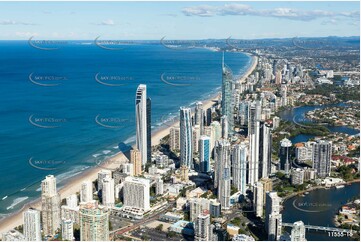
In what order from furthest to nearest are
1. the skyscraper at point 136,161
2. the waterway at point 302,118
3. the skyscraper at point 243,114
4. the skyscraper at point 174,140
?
1. the skyscraper at point 243,114
2. the waterway at point 302,118
3. the skyscraper at point 174,140
4. the skyscraper at point 136,161

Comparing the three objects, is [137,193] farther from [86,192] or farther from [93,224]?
[93,224]

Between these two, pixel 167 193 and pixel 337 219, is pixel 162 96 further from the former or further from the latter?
pixel 337 219

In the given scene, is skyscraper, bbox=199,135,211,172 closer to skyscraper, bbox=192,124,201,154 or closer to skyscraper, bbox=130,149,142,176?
skyscraper, bbox=192,124,201,154

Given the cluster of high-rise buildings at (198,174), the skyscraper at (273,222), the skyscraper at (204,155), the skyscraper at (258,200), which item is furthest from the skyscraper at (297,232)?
the skyscraper at (204,155)

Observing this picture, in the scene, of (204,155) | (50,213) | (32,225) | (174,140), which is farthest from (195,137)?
(32,225)

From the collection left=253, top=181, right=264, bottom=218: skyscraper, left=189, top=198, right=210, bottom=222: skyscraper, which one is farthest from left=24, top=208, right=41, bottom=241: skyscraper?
left=253, top=181, right=264, bottom=218: skyscraper

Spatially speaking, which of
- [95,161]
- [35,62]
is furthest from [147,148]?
[35,62]

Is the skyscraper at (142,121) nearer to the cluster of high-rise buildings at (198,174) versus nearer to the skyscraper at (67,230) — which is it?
the cluster of high-rise buildings at (198,174)
